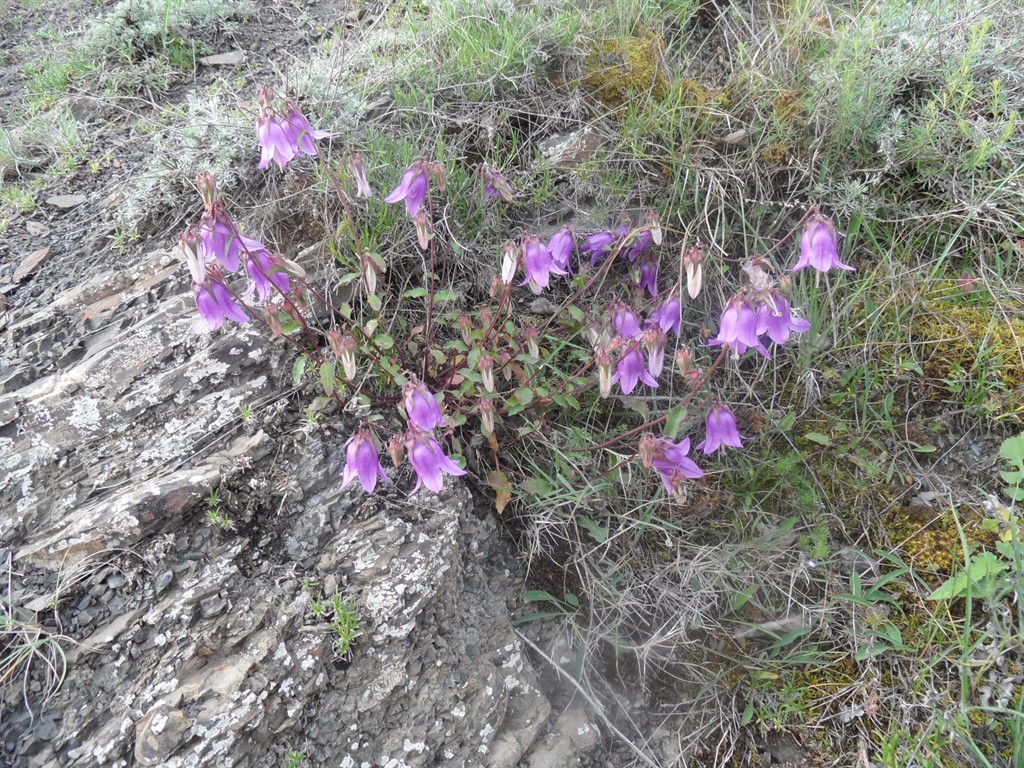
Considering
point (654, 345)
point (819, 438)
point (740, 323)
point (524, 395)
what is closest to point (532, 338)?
point (524, 395)

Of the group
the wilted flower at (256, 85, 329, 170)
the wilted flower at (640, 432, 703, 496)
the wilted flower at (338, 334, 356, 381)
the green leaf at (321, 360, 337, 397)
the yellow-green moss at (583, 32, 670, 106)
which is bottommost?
the wilted flower at (640, 432, 703, 496)

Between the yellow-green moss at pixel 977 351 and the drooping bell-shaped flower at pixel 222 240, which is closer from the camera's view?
the drooping bell-shaped flower at pixel 222 240

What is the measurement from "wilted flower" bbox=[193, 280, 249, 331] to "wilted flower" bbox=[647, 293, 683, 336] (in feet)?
4.63

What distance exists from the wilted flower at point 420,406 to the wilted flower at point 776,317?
3.41 ft

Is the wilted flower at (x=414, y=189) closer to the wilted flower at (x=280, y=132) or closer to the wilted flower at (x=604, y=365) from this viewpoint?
the wilted flower at (x=280, y=132)

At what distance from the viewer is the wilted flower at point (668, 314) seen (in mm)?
2441

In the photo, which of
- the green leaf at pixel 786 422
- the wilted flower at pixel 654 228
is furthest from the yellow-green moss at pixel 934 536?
the wilted flower at pixel 654 228

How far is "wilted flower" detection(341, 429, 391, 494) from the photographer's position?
2057 mm

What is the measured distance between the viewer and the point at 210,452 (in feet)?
7.52

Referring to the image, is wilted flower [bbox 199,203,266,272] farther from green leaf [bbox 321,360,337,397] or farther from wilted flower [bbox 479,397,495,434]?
wilted flower [bbox 479,397,495,434]

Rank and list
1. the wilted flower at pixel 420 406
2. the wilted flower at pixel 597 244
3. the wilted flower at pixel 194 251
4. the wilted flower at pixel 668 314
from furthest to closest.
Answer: the wilted flower at pixel 597 244 → the wilted flower at pixel 668 314 → the wilted flower at pixel 420 406 → the wilted flower at pixel 194 251

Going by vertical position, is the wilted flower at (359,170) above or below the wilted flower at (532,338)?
above

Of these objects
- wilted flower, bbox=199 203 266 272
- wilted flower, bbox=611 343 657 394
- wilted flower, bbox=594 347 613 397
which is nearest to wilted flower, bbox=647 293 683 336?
wilted flower, bbox=611 343 657 394

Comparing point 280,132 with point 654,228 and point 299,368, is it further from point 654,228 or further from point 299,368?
point 654,228
